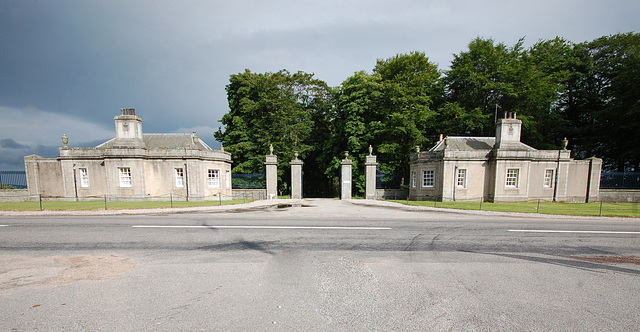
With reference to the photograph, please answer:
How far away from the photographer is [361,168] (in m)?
26.1

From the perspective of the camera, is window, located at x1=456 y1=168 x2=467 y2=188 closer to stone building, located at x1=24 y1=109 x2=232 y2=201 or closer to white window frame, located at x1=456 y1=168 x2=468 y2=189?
white window frame, located at x1=456 y1=168 x2=468 y2=189

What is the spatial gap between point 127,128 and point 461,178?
28.5 meters

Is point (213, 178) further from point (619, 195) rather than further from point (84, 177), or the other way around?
point (619, 195)

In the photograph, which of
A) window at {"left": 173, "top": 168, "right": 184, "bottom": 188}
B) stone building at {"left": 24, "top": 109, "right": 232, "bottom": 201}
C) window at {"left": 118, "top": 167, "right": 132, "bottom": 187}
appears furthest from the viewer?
window at {"left": 173, "top": 168, "right": 184, "bottom": 188}

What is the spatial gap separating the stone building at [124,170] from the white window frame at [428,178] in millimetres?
19261

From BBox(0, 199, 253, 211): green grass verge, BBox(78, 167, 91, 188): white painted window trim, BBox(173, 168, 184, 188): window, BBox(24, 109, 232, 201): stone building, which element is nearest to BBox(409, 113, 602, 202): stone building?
BBox(0, 199, 253, 211): green grass verge

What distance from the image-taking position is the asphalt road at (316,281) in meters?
3.25

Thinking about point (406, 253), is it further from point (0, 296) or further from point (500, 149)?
point (500, 149)

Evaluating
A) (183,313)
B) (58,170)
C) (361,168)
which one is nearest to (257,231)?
(183,313)

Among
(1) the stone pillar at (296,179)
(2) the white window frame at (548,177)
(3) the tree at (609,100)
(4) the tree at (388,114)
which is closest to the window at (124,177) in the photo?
(1) the stone pillar at (296,179)

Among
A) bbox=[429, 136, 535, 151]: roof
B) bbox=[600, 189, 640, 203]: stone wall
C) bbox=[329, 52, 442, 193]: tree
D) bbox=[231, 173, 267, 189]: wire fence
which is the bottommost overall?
bbox=[600, 189, 640, 203]: stone wall

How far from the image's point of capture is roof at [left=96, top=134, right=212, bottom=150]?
814 inches

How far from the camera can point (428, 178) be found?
21.0m

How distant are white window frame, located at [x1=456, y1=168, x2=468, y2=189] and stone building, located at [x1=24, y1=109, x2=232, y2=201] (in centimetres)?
2165
